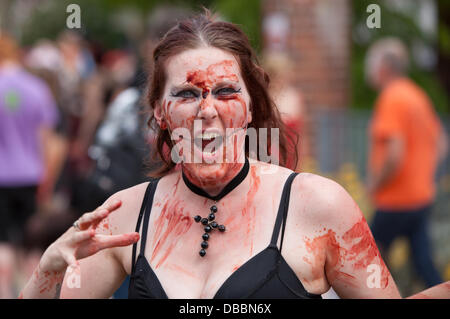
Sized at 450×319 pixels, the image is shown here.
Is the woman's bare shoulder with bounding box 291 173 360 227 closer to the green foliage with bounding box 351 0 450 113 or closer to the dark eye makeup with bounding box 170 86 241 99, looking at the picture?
the dark eye makeup with bounding box 170 86 241 99

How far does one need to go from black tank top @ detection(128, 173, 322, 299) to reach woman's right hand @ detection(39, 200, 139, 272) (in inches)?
7.8

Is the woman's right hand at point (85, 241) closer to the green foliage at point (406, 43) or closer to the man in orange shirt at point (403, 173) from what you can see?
the man in orange shirt at point (403, 173)

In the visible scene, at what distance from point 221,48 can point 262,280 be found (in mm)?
747

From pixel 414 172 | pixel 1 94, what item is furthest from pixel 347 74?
pixel 1 94

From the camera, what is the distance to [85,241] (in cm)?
233

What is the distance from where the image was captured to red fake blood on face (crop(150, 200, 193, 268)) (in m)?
2.52

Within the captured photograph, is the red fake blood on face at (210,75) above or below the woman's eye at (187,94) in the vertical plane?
above

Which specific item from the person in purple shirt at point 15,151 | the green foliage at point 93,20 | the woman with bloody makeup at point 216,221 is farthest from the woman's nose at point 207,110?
the green foliage at point 93,20

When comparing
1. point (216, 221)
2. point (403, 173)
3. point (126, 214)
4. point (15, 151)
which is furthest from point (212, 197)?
point (15, 151)

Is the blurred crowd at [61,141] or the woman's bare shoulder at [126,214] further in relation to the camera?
Answer: the blurred crowd at [61,141]

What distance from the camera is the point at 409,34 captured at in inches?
513

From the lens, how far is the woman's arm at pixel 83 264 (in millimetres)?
2300
